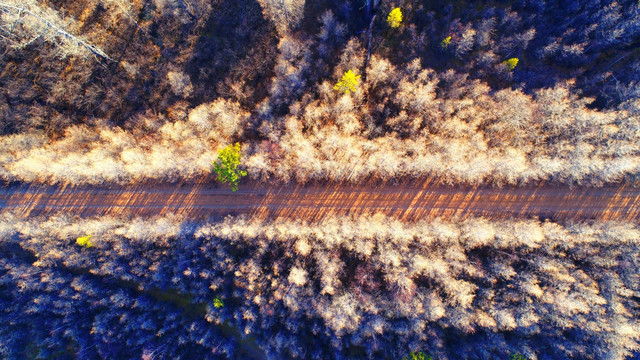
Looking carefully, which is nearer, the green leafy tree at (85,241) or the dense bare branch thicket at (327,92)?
the dense bare branch thicket at (327,92)

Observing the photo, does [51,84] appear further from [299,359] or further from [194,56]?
[299,359]

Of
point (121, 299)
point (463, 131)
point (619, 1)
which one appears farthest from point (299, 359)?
point (619, 1)

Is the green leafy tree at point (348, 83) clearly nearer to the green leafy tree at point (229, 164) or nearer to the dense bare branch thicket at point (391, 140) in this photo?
the dense bare branch thicket at point (391, 140)

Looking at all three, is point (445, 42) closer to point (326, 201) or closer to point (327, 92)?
point (327, 92)

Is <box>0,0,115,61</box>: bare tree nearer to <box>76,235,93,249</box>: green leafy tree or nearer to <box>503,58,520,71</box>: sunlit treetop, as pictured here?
<box>76,235,93,249</box>: green leafy tree

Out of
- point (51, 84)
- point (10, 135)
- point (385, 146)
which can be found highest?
point (385, 146)

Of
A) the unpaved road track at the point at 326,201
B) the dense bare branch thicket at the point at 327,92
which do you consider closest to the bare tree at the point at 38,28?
the dense bare branch thicket at the point at 327,92

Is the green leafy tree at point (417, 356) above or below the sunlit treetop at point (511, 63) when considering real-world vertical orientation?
below
